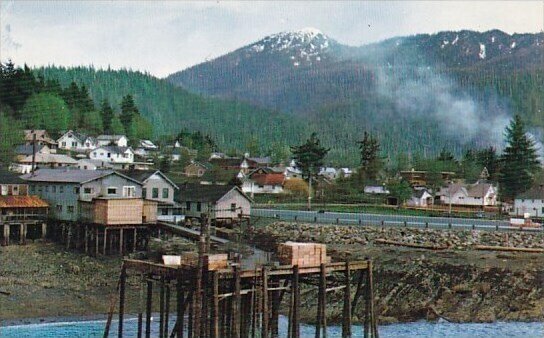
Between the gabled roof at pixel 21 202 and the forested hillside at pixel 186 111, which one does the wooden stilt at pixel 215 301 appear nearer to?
the gabled roof at pixel 21 202

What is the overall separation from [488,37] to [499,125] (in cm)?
7286

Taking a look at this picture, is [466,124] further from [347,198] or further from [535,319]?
[535,319]

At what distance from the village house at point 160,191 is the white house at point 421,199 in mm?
17732

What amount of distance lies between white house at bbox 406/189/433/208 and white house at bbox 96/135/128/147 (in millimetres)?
18120

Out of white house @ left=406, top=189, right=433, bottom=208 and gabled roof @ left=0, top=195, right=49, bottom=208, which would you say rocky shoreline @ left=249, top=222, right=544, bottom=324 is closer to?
gabled roof @ left=0, top=195, right=49, bottom=208

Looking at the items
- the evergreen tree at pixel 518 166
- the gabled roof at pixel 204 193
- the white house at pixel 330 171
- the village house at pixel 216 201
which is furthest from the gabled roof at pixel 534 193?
the white house at pixel 330 171

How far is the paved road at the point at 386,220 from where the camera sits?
31.6m

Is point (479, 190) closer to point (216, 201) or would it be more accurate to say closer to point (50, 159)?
point (216, 201)

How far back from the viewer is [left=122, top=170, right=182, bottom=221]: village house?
29.6 metres

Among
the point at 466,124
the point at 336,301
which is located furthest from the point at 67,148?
the point at 466,124

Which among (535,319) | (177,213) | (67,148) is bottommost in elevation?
(535,319)

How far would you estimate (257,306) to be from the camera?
13.4 metres

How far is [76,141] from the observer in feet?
164

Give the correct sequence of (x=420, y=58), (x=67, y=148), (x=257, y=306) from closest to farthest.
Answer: (x=257, y=306), (x=67, y=148), (x=420, y=58)
